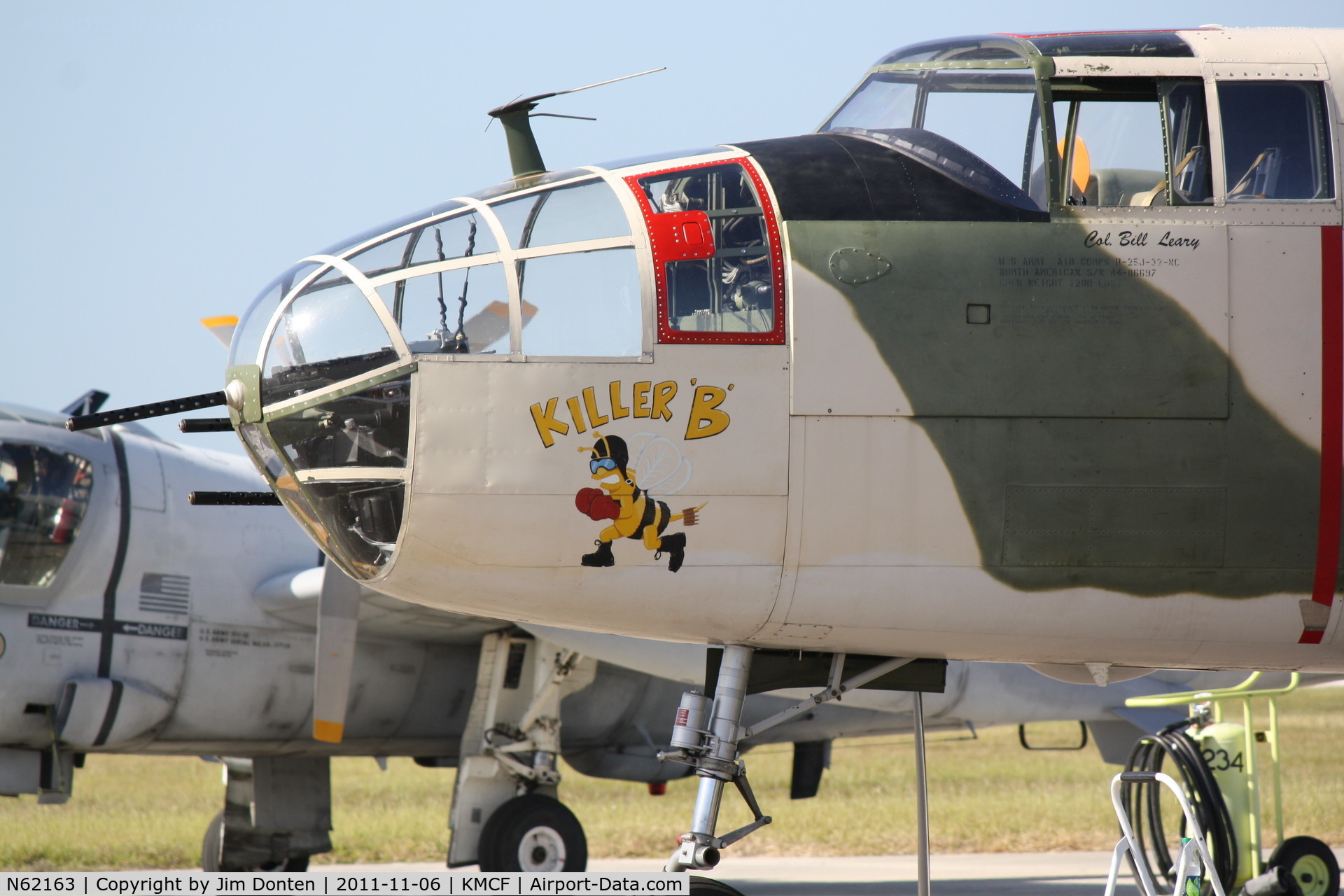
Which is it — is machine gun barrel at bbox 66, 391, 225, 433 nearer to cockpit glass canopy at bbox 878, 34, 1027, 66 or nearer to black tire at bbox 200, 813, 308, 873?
cockpit glass canopy at bbox 878, 34, 1027, 66

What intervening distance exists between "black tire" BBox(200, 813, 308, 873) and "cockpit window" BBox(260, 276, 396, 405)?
27.7 feet

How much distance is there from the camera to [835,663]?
4.95 metres

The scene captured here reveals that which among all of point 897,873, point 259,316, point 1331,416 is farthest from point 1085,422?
point 897,873

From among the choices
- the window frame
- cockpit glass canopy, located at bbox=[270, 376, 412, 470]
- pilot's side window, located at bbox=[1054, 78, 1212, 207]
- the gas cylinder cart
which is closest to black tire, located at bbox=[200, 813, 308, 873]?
the gas cylinder cart

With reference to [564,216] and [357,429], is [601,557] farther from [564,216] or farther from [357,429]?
[564,216]

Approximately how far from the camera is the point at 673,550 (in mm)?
4277

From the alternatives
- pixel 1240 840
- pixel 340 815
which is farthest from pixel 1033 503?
pixel 340 815

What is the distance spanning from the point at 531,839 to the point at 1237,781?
206 inches

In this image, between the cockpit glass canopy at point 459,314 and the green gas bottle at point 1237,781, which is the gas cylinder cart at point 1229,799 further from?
the cockpit glass canopy at point 459,314

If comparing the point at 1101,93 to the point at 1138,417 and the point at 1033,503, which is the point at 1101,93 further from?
the point at 1033,503

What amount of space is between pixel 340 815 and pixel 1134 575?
15.3 m

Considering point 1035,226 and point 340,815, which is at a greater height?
point 1035,226

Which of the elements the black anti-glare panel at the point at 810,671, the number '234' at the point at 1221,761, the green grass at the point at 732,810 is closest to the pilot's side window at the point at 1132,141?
the black anti-glare panel at the point at 810,671

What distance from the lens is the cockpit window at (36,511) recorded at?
9578 mm
